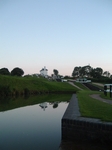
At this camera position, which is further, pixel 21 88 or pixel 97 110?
pixel 21 88

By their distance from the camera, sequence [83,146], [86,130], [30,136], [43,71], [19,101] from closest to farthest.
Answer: [83,146] → [86,130] → [30,136] → [19,101] → [43,71]

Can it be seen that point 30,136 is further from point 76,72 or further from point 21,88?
point 76,72

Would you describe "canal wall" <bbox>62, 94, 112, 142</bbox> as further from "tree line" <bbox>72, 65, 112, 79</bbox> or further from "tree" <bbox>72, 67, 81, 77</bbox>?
"tree" <bbox>72, 67, 81, 77</bbox>

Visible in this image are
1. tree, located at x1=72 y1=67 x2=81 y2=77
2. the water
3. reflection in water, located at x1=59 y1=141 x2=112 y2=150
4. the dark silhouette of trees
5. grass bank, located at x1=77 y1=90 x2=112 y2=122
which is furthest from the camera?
tree, located at x1=72 y1=67 x2=81 y2=77

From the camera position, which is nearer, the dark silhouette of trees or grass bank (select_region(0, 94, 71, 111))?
grass bank (select_region(0, 94, 71, 111))

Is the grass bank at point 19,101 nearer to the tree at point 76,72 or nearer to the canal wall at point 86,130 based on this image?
the canal wall at point 86,130

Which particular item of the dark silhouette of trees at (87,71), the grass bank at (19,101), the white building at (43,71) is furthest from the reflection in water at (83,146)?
the dark silhouette of trees at (87,71)

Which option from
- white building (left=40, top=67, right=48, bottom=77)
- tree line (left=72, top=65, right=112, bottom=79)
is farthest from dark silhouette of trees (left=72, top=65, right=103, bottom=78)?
white building (left=40, top=67, right=48, bottom=77)

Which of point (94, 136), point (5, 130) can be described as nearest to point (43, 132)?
point (5, 130)

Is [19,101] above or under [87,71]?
under

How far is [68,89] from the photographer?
123 ft

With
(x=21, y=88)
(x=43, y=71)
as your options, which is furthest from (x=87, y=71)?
(x=21, y=88)

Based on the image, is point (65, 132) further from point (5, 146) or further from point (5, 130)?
point (5, 130)

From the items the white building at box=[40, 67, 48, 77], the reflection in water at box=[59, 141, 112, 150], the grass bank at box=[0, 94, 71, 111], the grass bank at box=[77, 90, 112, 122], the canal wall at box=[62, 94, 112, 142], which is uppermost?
the white building at box=[40, 67, 48, 77]
